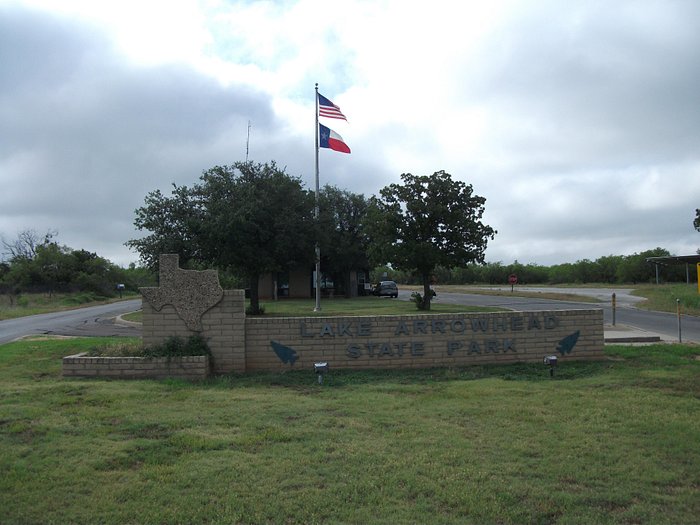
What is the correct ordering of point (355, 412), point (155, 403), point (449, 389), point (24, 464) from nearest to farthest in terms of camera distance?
point (24, 464) < point (355, 412) < point (155, 403) < point (449, 389)

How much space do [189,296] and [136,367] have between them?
1448 millimetres

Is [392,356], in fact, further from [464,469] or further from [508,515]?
[508,515]

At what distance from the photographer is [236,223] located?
23.0 metres

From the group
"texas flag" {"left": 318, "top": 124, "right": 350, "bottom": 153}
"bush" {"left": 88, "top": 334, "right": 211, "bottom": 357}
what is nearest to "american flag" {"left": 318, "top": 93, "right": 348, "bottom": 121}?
"texas flag" {"left": 318, "top": 124, "right": 350, "bottom": 153}

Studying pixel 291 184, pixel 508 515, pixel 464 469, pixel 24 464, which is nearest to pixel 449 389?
pixel 464 469

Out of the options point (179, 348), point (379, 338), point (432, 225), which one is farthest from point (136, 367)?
point (432, 225)

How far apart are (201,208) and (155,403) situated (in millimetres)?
18685

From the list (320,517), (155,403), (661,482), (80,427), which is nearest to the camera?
(320,517)

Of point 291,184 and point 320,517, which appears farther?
point 291,184

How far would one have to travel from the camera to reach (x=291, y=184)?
84.1ft

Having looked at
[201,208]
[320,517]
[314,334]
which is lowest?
[320,517]

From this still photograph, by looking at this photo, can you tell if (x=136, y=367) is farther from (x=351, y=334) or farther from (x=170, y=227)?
(x=170, y=227)

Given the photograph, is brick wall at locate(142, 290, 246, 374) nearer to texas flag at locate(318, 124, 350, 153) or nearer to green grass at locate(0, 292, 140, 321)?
texas flag at locate(318, 124, 350, 153)

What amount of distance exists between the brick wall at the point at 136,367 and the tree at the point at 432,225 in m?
17.4
